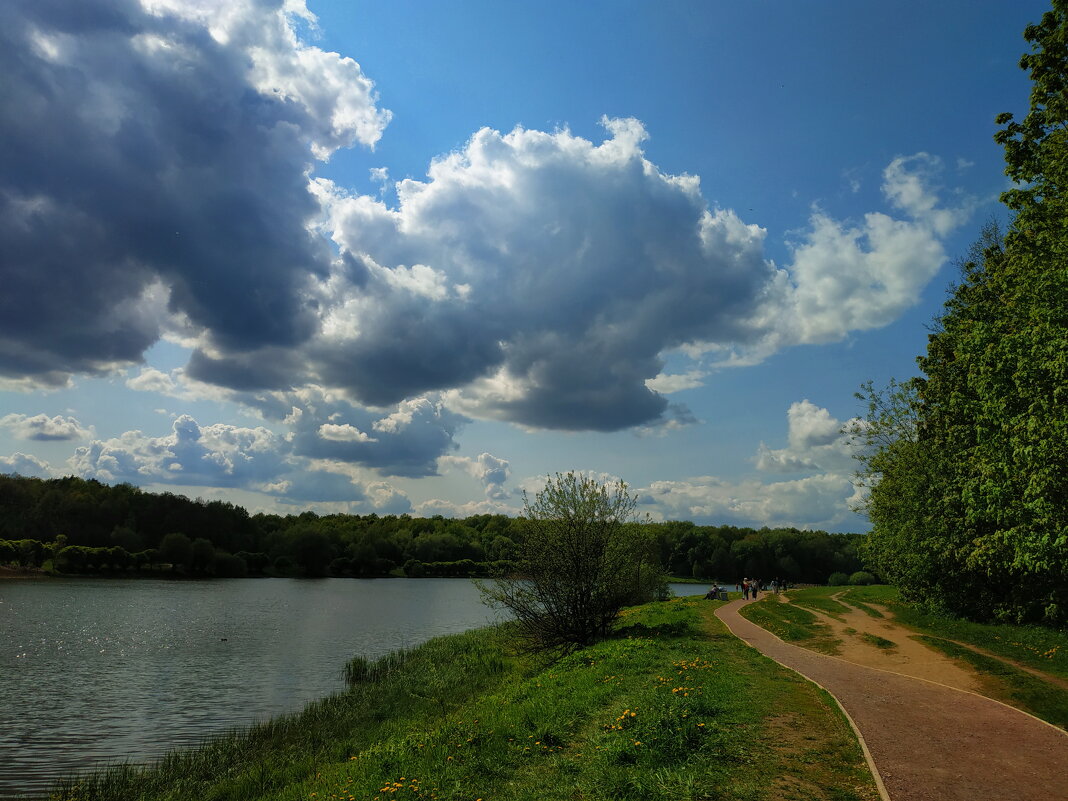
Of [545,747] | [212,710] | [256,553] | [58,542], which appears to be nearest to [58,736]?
[212,710]

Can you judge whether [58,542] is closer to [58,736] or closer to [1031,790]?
[58,736]

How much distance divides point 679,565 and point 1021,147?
16535cm

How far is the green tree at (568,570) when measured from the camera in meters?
27.3

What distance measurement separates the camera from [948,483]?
31875 millimetres

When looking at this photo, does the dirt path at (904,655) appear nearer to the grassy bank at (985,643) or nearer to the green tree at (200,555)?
the grassy bank at (985,643)

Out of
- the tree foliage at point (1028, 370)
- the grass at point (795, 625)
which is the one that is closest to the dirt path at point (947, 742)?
the tree foliage at point (1028, 370)

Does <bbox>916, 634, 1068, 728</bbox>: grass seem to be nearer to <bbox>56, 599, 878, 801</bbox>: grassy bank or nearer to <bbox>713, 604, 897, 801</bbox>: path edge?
<bbox>713, 604, 897, 801</bbox>: path edge

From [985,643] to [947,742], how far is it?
16.6 m

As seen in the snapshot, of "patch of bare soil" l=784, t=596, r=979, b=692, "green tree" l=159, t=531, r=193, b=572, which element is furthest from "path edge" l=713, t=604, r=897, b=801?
"green tree" l=159, t=531, r=193, b=572

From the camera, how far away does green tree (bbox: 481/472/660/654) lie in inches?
1077

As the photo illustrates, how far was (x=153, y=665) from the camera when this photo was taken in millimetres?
31375

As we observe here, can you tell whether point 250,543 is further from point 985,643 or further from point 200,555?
point 985,643

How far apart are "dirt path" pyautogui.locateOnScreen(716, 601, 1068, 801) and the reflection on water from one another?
18.6m

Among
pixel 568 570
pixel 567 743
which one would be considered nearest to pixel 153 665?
pixel 568 570
